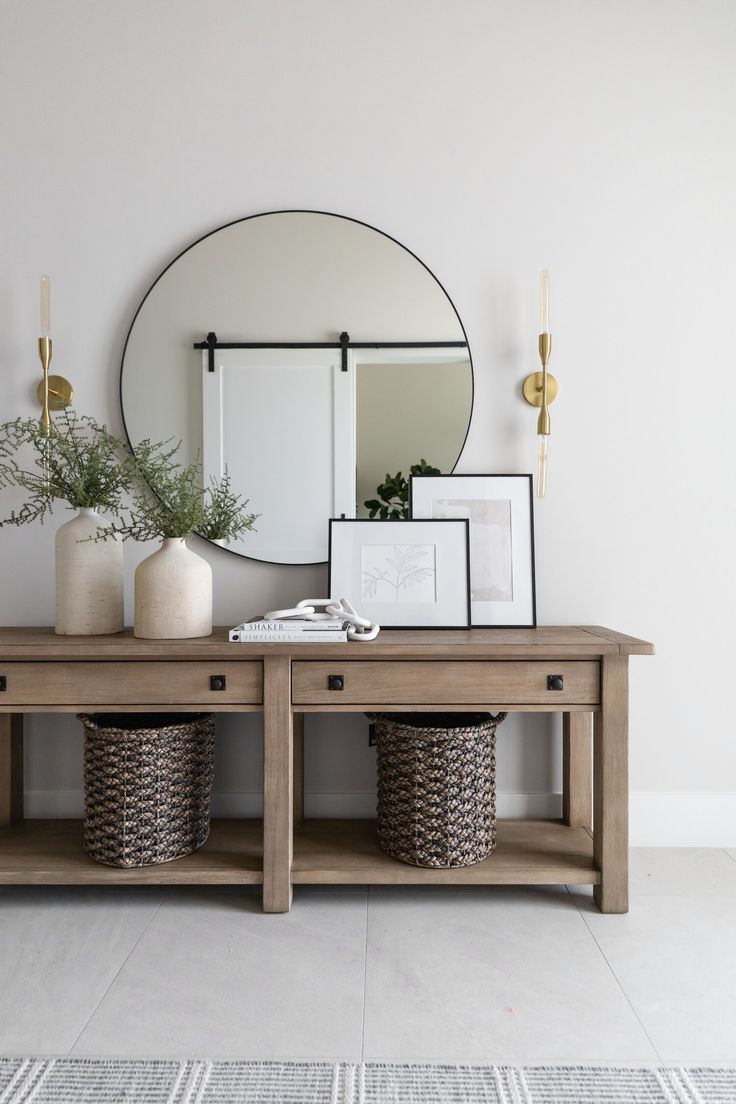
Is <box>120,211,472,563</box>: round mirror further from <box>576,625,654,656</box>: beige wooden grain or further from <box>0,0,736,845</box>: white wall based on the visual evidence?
<box>576,625,654,656</box>: beige wooden grain

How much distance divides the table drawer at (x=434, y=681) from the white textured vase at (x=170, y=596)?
0.32 meters

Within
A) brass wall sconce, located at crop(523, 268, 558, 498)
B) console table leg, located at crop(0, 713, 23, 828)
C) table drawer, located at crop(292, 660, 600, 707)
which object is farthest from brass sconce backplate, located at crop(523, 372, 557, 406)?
console table leg, located at crop(0, 713, 23, 828)

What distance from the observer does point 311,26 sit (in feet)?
7.19

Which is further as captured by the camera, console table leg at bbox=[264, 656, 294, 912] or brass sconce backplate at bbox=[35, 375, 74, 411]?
brass sconce backplate at bbox=[35, 375, 74, 411]

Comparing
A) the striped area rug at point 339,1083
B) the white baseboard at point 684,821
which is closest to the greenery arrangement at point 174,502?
the striped area rug at point 339,1083

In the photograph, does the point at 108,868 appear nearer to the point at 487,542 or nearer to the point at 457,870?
the point at 457,870

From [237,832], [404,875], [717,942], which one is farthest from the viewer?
[237,832]

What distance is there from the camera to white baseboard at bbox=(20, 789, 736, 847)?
2195 mm

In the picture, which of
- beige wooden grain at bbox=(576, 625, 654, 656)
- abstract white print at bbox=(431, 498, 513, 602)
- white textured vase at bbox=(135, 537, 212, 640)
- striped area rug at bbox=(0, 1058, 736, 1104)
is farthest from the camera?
abstract white print at bbox=(431, 498, 513, 602)

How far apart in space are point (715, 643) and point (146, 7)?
2453 millimetres

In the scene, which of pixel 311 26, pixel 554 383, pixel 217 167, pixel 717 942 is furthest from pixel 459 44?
pixel 717 942

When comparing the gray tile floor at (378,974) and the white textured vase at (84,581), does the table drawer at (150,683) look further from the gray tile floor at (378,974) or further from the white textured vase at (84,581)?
the gray tile floor at (378,974)

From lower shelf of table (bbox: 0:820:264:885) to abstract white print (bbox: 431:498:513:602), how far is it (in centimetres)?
90

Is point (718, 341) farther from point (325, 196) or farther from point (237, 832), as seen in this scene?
point (237, 832)
